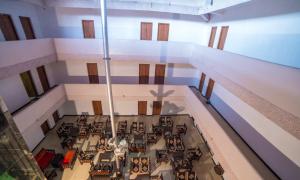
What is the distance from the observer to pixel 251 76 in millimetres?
4625

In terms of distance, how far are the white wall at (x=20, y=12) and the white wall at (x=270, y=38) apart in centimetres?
1234

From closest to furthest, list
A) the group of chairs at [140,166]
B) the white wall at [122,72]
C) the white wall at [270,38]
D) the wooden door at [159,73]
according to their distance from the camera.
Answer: the white wall at [270,38]
the group of chairs at [140,166]
the white wall at [122,72]
the wooden door at [159,73]

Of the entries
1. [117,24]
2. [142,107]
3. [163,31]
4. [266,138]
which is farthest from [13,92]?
[266,138]

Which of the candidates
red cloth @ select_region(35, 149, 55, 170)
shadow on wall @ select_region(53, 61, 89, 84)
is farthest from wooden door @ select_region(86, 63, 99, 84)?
red cloth @ select_region(35, 149, 55, 170)

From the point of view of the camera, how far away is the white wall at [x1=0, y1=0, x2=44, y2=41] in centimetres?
757

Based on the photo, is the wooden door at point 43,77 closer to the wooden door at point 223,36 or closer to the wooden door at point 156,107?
the wooden door at point 156,107

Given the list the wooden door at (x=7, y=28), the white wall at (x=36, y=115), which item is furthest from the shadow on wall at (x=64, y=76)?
the wooden door at (x=7, y=28)

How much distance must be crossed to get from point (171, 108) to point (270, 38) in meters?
8.90

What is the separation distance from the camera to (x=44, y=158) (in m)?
8.24

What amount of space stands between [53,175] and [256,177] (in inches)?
371

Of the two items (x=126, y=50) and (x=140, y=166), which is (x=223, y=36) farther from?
(x=140, y=166)

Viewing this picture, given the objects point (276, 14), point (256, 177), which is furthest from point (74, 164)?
point (276, 14)

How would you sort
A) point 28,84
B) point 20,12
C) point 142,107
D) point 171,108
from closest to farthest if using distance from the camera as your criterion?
point 20,12 → point 28,84 → point 142,107 → point 171,108

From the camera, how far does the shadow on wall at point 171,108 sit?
43.1ft
